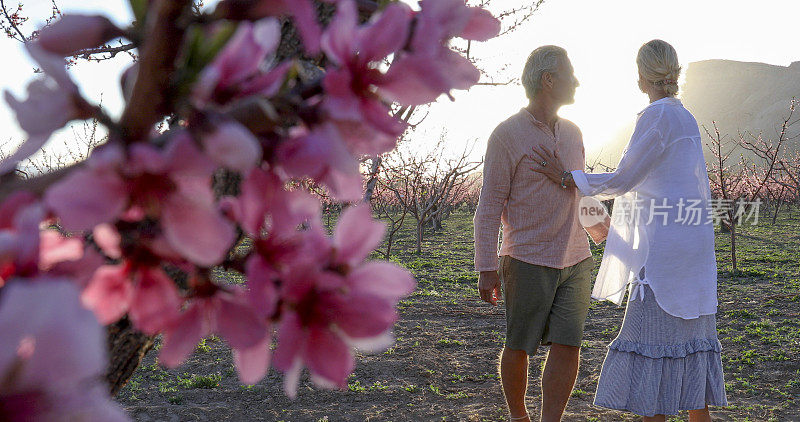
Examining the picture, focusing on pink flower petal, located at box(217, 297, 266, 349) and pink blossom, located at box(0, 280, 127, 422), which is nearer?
pink blossom, located at box(0, 280, 127, 422)

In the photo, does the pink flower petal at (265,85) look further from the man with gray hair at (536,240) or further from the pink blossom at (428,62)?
the man with gray hair at (536,240)

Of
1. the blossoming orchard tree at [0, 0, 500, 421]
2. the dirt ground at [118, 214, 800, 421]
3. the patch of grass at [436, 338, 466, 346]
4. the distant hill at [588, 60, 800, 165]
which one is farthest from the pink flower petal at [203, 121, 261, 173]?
the distant hill at [588, 60, 800, 165]

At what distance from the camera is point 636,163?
2986mm

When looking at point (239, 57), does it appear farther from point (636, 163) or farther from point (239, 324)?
point (636, 163)

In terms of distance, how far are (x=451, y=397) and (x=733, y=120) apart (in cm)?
10071

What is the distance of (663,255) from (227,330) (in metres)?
3.03

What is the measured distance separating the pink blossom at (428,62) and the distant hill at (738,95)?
8735cm

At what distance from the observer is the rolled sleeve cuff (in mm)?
3023

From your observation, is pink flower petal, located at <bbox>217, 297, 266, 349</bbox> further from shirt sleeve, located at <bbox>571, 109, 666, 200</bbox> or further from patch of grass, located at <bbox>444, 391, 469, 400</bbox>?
patch of grass, located at <bbox>444, 391, 469, 400</bbox>

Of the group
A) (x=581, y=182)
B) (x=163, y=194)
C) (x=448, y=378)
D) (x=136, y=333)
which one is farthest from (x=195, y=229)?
(x=448, y=378)

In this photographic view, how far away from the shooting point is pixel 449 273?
35.0ft

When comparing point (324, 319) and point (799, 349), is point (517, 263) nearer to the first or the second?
point (324, 319)

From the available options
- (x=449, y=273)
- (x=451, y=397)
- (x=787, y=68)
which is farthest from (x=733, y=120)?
(x=451, y=397)

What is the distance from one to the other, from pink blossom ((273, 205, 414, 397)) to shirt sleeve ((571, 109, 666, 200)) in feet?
9.28
